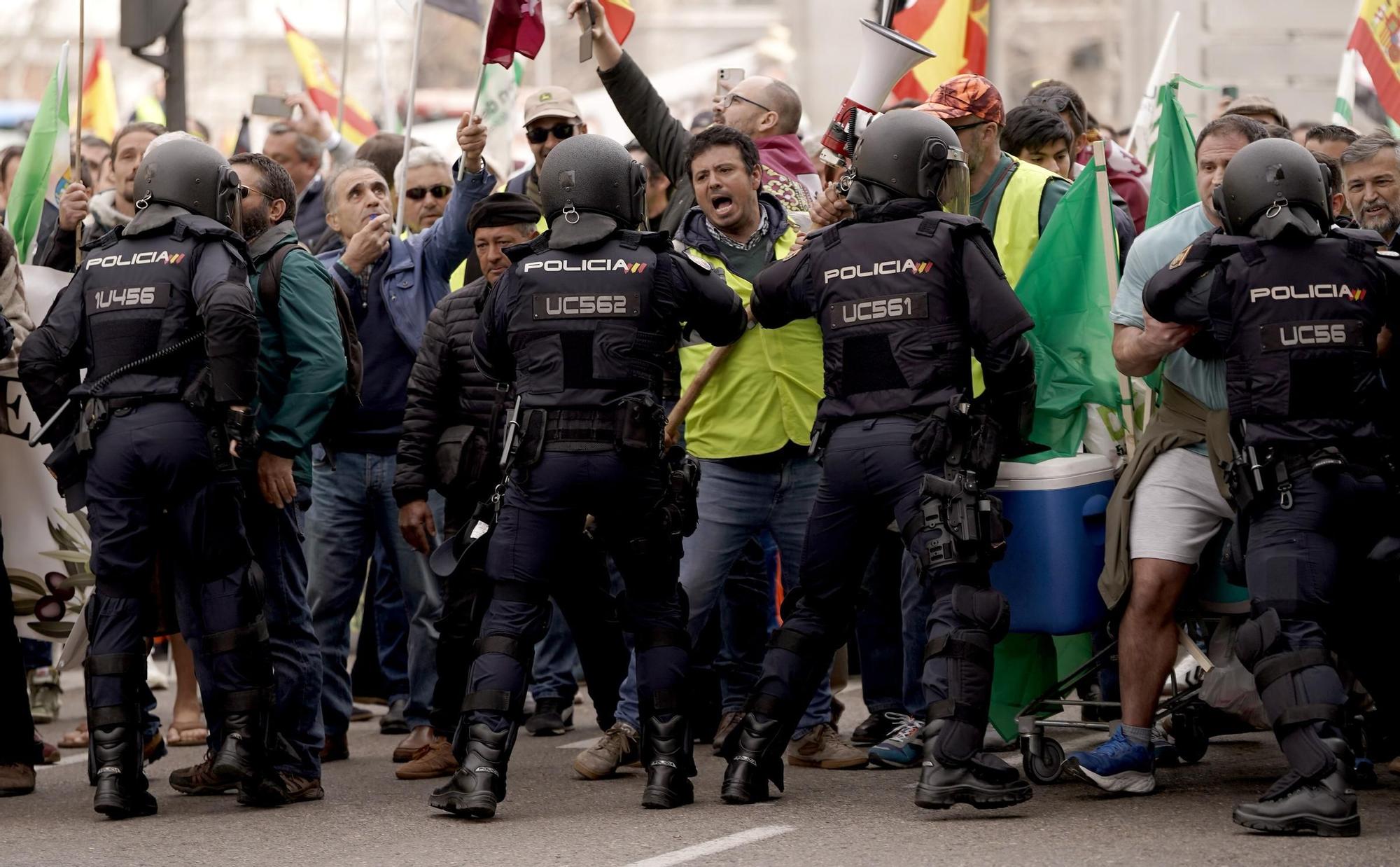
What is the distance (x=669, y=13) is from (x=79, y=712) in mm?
47838

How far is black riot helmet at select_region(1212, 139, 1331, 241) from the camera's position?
6215 millimetres

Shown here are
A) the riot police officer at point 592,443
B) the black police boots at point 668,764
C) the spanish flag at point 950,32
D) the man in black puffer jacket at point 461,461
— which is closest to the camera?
the riot police officer at point 592,443

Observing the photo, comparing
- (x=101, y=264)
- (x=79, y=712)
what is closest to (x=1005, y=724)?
(x=101, y=264)

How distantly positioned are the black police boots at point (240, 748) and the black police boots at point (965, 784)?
2165mm

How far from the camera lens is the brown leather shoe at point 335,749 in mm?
8125

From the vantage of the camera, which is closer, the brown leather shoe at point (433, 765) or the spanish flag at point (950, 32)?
the brown leather shoe at point (433, 765)

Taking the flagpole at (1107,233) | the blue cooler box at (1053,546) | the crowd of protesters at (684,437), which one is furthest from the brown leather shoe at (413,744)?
the flagpole at (1107,233)

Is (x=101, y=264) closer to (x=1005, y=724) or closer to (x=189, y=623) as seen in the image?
(x=189, y=623)

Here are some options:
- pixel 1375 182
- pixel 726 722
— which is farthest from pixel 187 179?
pixel 1375 182

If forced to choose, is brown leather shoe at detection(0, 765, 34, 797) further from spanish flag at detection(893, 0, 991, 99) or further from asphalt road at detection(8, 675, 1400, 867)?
spanish flag at detection(893, 0, 991, 99)

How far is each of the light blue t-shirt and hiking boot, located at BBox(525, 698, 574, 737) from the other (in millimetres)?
3203

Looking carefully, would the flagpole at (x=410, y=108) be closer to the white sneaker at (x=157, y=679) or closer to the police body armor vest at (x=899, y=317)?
the police body armor vest at (x=899, y=317)

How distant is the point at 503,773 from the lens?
6.49 m

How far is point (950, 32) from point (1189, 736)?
12.4 ft
